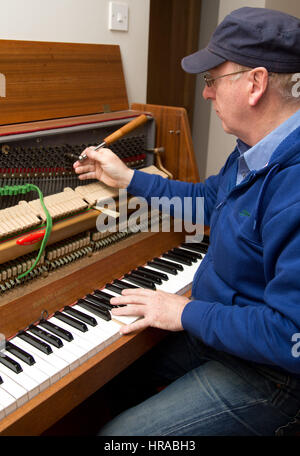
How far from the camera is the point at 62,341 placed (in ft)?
4.00

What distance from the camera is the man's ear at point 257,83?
1.11m

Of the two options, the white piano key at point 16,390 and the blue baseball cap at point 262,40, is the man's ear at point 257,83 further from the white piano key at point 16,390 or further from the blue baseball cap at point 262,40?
the white piano key at point 16,390

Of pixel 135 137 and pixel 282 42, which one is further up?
pixel 282 42

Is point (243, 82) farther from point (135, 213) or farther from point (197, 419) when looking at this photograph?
point (197, 419)

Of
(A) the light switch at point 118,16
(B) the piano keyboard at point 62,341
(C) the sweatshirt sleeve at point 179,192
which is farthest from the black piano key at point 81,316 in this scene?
(A) the light switch at point 118,16

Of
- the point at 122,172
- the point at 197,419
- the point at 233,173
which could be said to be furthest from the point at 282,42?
the point at 197,419

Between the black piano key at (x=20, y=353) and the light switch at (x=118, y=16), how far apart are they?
146 cm

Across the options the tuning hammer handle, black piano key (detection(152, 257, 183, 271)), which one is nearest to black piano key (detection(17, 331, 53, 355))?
black piano key (detection(152, 257, 183, 271))

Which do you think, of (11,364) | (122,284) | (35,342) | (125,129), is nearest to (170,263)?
(122,284)

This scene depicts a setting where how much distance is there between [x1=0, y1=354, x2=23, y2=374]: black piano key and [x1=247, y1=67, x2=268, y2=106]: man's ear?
0.99 meters

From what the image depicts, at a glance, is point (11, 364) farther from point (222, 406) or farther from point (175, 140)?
point (175, 140)

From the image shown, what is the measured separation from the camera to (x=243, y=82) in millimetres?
1160

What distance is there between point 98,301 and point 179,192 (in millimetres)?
615

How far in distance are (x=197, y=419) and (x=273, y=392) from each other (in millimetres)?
241
